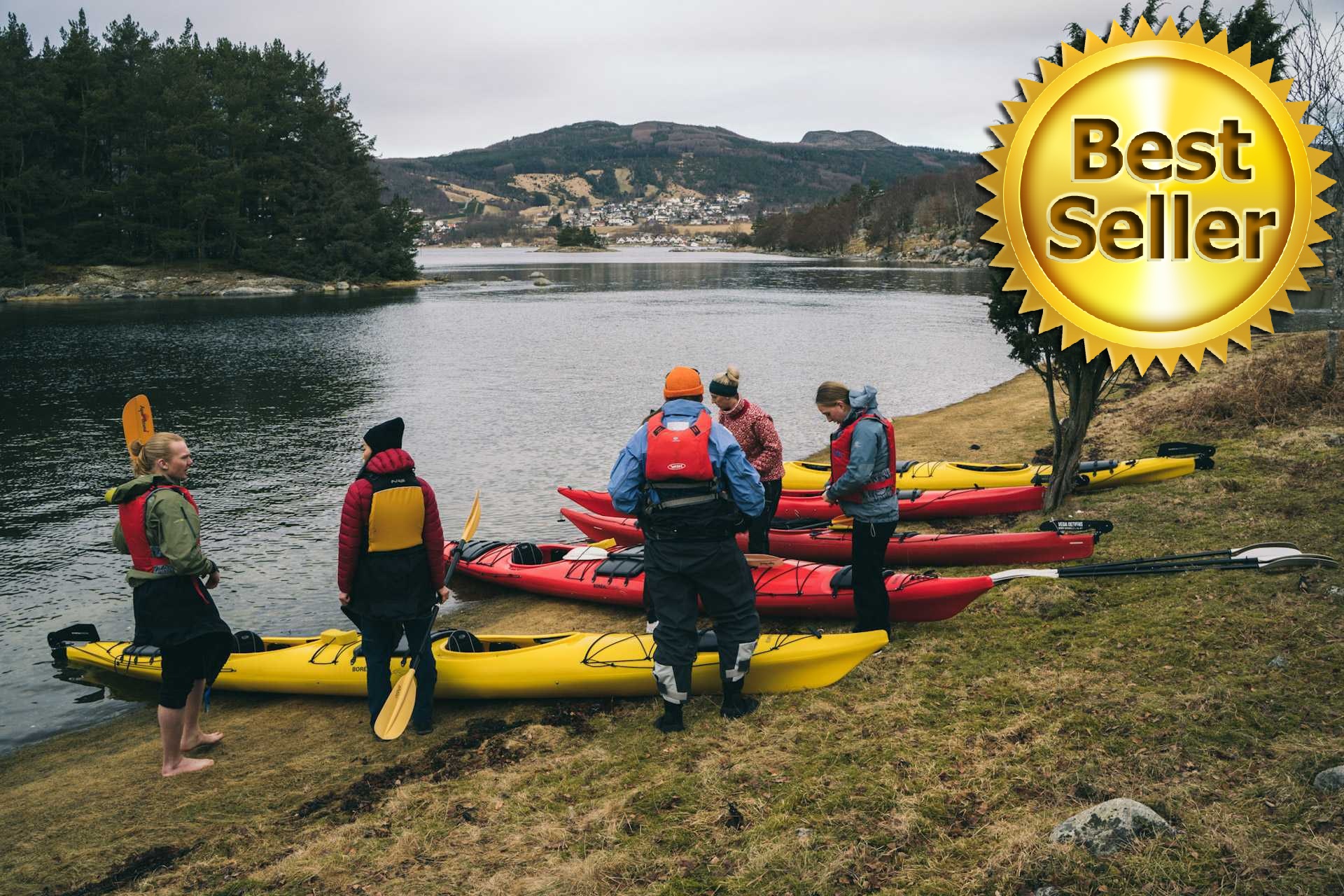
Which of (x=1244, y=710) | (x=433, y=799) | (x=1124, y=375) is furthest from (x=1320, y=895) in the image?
(x=1124, y=375)

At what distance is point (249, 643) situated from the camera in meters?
7.76

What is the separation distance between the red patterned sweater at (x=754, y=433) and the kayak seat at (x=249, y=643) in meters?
4.67

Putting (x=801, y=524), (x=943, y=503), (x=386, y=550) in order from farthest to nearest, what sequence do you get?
→ (x=943, y=503)
(x=801, y=524)
(x=386, y=550)

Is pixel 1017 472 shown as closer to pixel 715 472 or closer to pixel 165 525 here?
pixel 715 472

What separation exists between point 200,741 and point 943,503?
8257 mm

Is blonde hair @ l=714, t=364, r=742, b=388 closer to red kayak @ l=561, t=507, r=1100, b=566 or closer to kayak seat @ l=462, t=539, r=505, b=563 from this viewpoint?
red kayak @ l=561, t=507, r=1100, b=566

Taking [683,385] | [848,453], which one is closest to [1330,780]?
[848,453]

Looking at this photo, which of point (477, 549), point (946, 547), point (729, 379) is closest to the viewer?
point (729, 379)

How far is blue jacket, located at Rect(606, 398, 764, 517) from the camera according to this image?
5.45m

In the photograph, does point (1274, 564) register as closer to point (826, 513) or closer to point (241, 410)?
point (826, 513)

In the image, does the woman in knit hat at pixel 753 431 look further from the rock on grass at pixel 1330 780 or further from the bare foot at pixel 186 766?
the bare foot at pixel 186 766

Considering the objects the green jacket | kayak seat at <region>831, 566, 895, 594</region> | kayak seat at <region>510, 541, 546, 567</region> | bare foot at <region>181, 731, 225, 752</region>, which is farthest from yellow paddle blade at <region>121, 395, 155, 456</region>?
kayak seat at <region>831, 566, 895, 594</region>

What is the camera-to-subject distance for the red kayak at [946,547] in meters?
8.10

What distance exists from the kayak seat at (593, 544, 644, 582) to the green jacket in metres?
4.21
